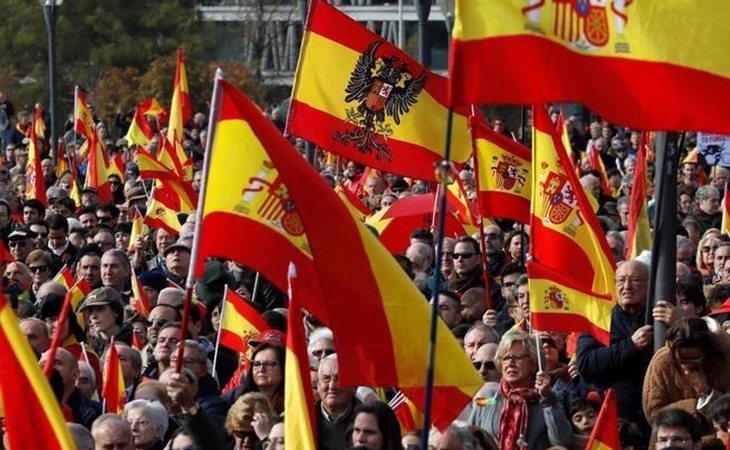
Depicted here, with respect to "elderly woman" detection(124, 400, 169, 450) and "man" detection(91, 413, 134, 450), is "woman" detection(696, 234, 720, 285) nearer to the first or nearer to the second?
"elderly woman" detection(124, 400, 169, 450)

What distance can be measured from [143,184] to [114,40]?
35.9 m

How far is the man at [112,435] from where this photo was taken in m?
9.80

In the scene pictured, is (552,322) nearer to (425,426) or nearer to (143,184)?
(425,426)

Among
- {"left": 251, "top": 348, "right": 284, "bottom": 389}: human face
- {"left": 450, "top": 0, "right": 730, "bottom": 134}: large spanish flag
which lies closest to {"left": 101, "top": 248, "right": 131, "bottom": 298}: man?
{"left": 251, "top": 348, "right": 284, "bottom": 389}: human face

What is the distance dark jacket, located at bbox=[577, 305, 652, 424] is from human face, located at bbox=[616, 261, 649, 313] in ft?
0.83

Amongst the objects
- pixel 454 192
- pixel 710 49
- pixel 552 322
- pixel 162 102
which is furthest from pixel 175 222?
pixel 162 102

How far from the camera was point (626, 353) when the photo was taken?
37.6ft

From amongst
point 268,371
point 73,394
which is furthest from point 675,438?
point 73,394

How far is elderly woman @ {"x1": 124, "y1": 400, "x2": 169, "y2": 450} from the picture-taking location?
10.5 metres

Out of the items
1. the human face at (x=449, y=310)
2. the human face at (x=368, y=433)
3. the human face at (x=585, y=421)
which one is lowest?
the human face at (x=449, y=310)

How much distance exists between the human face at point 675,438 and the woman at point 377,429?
1.06m

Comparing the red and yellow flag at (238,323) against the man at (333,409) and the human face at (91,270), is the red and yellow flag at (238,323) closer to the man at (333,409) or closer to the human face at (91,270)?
the man at (333,409)

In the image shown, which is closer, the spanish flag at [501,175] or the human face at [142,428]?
the human face at [142,428]

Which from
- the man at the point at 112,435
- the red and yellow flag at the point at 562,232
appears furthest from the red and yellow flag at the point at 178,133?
the man at the point at 112,435
